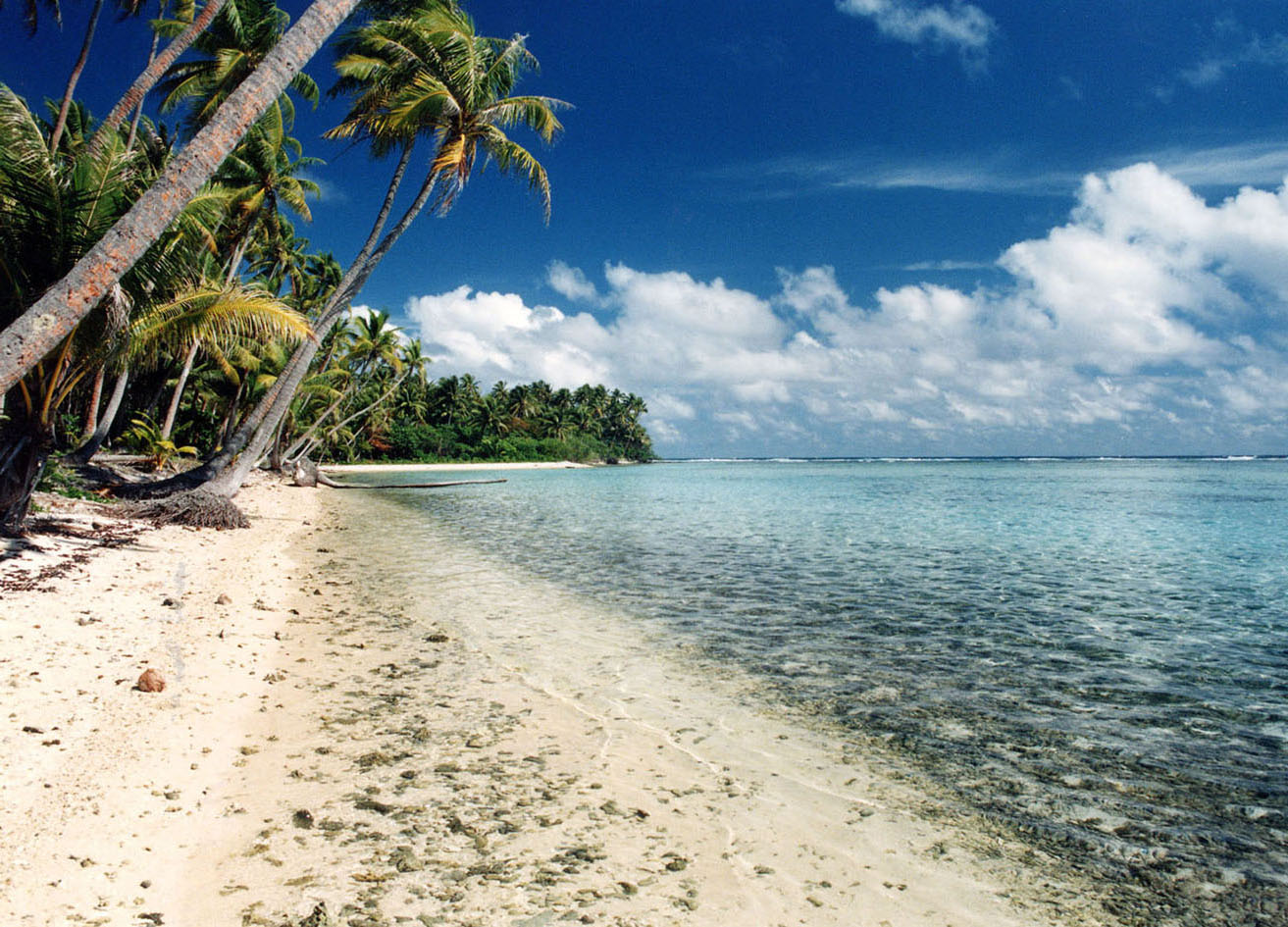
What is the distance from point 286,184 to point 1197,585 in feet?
96.2

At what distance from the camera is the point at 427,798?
377 cm

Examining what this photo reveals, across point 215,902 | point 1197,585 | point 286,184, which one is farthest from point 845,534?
point 286,184

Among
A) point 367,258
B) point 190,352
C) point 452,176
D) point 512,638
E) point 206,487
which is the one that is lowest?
point 512,638

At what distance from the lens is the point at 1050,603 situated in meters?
9.65

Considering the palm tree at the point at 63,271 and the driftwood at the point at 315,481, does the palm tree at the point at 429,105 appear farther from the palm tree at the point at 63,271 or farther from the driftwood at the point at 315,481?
the driftwood at the point at 315,481

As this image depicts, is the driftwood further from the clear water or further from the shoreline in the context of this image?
the shoreline

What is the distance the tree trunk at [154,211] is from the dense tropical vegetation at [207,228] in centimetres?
2

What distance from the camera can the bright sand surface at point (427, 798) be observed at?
9.61ft

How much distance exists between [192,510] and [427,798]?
1323 cm

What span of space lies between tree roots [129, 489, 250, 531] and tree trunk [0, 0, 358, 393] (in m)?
9.05

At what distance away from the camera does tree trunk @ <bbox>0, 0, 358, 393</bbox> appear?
5.57 metres

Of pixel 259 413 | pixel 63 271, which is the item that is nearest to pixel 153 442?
pixel 259 413

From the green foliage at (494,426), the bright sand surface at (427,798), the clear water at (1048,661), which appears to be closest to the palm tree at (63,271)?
the bright sand surface at (427,798)

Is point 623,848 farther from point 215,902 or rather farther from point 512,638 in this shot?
point 512,638
